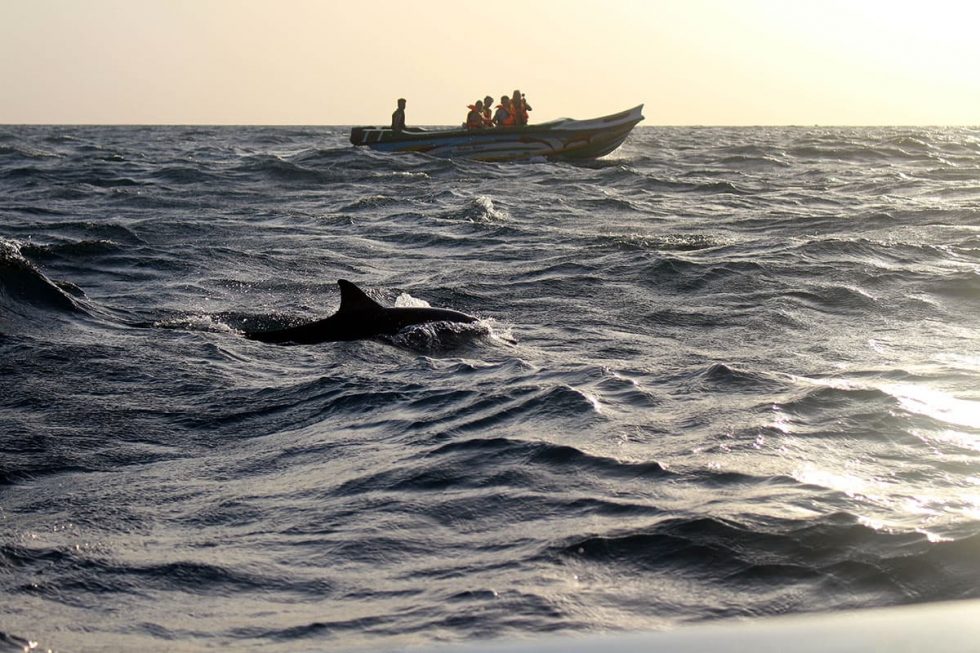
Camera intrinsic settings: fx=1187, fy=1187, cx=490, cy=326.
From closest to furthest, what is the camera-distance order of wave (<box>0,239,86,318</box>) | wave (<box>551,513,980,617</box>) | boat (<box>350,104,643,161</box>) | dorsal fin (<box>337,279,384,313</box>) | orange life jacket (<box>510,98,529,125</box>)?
1. wave (<box>551,513,980,617</box>)
2. dorsal fin (<box>337,279,384,313</box>)
3. wave (<box>0,239,86,318</box>)
4. boat (<box>350,104,643,161</box>)
5. orange life jacket (<box>510,98,529,125</box>)

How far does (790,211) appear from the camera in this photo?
909 inches

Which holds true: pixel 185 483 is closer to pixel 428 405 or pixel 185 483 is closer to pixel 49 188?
pixel 428 405

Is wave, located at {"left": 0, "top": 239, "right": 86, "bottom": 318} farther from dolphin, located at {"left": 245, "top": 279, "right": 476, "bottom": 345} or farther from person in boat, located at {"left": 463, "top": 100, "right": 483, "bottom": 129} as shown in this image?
person in boat, located at {"left": 463, "top": 100, "right": 483, "bottom": 129}

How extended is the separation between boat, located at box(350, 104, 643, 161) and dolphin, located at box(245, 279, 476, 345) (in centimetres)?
2561

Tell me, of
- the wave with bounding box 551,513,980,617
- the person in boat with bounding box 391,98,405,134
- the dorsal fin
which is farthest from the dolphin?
the person in boat with bounding box 391,98,405,134

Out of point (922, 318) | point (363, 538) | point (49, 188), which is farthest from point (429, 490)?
point (49, 188)

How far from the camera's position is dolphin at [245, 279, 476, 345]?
404 inches

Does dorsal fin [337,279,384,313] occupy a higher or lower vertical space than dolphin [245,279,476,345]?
higher

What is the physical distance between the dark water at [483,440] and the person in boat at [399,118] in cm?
1994

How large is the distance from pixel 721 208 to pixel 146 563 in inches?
807

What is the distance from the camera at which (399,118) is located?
123ft

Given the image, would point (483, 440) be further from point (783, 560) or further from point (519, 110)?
point (519, 110)

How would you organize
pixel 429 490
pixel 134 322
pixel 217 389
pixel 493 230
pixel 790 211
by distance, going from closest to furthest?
pixel 429 490
pixel 217 389
pixel 134 322
pixel 493 230
pixel 790 211

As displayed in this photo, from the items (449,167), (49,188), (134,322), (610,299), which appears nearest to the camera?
(134,322)
